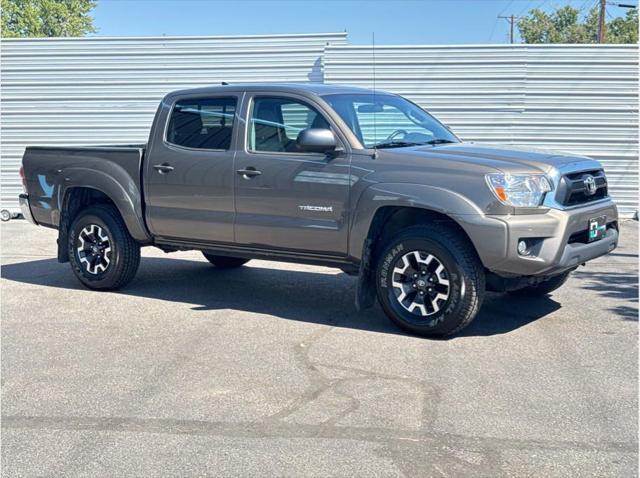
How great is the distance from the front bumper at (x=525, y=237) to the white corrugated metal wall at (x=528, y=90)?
823 cm

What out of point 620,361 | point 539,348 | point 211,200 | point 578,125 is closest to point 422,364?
point 539,348

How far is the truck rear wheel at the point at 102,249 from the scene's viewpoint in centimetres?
805

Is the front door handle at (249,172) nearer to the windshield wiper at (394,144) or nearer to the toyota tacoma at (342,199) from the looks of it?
the toyota tacoma at (342,199)

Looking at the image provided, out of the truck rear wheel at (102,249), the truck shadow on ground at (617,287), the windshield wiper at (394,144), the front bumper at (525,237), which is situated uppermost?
the windshield wiper at (394,144)

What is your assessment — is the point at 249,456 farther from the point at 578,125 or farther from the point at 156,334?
the point at 578,125

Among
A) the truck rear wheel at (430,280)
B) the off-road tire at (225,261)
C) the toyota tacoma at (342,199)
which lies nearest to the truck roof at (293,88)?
the toyota tacoma at (342,199)

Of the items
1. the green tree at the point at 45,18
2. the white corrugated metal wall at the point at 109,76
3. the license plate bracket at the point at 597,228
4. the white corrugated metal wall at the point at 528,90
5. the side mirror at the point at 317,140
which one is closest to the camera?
the license plate bracket at the point at 597,228

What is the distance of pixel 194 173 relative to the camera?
748cm

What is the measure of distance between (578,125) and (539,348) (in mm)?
8762

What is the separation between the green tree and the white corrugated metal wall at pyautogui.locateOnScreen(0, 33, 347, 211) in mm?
38368

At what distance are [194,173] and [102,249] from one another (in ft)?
4.61

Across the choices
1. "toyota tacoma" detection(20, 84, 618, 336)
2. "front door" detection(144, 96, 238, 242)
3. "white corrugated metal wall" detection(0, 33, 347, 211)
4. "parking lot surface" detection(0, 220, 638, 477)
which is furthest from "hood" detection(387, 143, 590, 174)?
"white corrugated metal wall" detection(0, 33, 347, 211)

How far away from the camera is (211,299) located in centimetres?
795

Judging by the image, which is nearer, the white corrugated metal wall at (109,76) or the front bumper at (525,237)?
the front bumper at (525,237)
